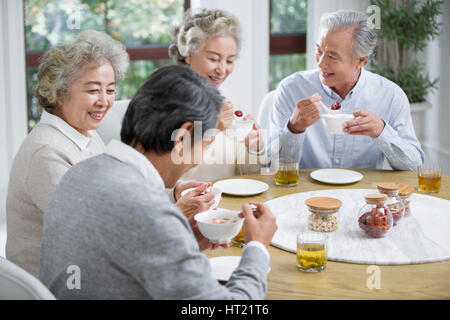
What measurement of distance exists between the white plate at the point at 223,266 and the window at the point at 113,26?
3.02m

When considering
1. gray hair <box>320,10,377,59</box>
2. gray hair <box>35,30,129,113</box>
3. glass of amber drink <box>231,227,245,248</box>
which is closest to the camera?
glass of amber drink <box>231,227,245,248</box>

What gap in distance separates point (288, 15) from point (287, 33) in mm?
144

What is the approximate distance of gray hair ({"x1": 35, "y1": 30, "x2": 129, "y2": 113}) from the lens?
2.05m

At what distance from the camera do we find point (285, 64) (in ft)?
15.9

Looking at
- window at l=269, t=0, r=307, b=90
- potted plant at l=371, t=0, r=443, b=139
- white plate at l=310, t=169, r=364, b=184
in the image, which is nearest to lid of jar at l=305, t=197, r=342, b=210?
white plate at l=310, t=169, r=364, b=184

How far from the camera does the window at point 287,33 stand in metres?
4.76

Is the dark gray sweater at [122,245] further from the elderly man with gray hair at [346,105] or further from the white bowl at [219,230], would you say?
the elderly man with gray hair at [346,105]

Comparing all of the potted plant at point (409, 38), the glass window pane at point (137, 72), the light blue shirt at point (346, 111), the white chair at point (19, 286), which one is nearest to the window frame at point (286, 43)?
the potted plant at point (409, 38)

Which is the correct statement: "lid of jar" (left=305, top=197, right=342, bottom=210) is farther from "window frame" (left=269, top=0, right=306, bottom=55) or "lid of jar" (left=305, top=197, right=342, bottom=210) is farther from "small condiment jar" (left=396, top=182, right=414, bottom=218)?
"window frame" (left=269, top=0, right=306, bottom=55)

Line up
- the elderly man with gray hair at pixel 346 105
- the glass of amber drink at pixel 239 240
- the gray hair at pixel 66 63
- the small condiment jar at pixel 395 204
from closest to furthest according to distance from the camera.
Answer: the glass of amber drink at pixel 239 240, the small condiment jar at pixel 395 204, the gray hair at pixel 66 63, the elderly man with gray hair at pixel 346 105

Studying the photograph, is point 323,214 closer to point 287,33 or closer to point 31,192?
point 31,192

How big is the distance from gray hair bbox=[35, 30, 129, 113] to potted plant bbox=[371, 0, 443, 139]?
2745 mm

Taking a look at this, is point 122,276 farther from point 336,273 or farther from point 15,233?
point 15,233

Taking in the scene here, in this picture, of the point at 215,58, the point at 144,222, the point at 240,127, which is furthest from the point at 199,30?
the point at 144,222
